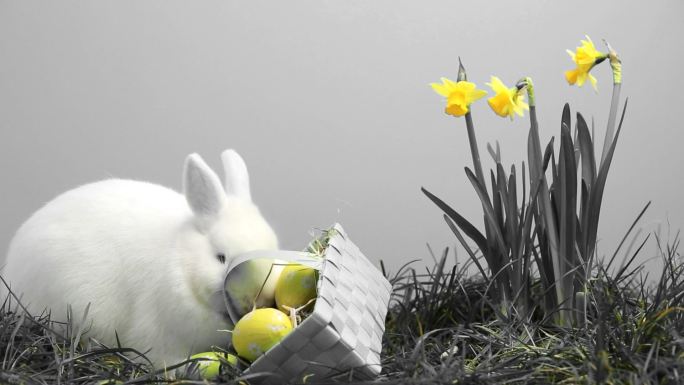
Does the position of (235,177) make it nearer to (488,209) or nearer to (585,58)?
(488,209)

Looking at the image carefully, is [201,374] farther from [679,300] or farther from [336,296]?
[679,300]

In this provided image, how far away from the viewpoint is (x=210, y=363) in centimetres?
169

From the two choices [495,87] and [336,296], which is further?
[495,87]

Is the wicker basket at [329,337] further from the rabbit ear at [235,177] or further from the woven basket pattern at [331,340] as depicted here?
the rabbit ear at [235,177]

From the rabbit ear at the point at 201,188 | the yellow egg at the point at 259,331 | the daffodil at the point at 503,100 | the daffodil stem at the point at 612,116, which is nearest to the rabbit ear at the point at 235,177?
the rabbit ear at the point at 201,188

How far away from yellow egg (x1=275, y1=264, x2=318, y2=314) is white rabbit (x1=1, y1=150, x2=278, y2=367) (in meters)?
0.03

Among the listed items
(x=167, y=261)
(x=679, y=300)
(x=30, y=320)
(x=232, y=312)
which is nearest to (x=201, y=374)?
(x=232, y=312)

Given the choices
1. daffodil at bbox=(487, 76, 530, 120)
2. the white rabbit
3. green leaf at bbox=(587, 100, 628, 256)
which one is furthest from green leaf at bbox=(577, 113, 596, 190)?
the white rabbit

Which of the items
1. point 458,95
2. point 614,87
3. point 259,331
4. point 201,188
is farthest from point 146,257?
point 614,87

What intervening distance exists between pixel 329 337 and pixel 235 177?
2.21 feet

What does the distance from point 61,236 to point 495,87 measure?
1.16 m

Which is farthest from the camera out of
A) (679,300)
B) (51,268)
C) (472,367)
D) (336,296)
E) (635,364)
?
(51,268)

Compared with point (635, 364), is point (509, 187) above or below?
above

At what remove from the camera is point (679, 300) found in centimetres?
185
